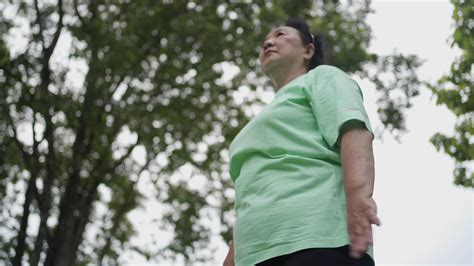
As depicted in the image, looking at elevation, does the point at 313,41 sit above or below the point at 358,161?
above

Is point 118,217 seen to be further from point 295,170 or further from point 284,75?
point 295,170

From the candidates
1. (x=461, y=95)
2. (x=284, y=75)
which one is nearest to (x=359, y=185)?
(x=284, y=75)

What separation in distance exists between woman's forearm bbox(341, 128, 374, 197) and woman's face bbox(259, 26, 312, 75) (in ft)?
1.92

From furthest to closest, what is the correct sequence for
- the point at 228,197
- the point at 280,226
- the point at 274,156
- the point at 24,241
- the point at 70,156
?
the point at 228,197, the point at 70,156, the point at 24,241, the point at 274,156, the point at 280,226

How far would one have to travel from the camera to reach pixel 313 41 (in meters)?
2.34

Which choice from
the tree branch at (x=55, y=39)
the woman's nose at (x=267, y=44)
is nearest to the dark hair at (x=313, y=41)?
the woman's nose at (x=267, y=44)

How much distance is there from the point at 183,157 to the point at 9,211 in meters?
2.91

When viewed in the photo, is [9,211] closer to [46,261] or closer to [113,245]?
[46,261]

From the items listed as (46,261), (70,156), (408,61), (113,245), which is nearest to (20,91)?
(70,156)

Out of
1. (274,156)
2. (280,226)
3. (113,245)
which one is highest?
(274,156)

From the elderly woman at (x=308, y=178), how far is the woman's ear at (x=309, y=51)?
31cm

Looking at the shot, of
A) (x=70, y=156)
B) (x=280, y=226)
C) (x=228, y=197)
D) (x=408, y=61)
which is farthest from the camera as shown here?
(x=228, y=197)

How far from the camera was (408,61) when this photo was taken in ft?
31.8

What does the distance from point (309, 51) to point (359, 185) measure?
83cm
